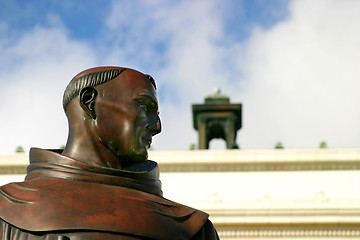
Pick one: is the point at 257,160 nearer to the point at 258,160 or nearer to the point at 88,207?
the point at 258,160

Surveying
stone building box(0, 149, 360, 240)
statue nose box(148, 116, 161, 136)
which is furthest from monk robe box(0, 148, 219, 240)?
stone building box(0, 149, 360, 240)

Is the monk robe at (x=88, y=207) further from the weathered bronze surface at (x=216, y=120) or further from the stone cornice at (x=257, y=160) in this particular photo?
the weathered bronze surface at (x=216, y=120)

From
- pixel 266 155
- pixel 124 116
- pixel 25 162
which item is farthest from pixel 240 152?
pixel 124 116

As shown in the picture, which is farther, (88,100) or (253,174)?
(253,174)

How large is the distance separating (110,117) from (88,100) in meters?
0.11

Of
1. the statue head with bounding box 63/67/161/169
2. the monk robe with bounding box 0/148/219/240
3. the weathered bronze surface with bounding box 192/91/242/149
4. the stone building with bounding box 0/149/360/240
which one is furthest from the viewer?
the weathered bronze surface with bounding box 192/91/242/149

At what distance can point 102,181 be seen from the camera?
13.6 feet

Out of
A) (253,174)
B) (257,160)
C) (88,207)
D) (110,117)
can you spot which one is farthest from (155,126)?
(253,174)

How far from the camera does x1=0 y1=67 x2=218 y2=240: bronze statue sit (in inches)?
156

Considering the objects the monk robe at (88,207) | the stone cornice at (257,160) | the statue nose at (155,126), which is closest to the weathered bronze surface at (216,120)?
the stone cornice at (257,160)

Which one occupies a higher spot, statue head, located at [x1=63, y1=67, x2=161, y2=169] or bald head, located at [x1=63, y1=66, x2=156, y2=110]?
bald head, located at [x1=63, y1=66, x2=156, y2=110]

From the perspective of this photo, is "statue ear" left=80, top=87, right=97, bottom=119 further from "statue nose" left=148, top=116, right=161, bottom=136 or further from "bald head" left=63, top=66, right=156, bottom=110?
"statue nose" left=148, top=116, right=161, bottom=136

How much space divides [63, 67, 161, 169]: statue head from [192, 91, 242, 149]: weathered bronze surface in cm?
3578

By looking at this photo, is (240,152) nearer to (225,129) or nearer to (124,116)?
(225,129)
